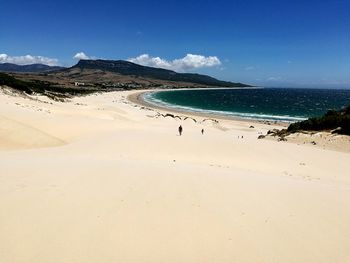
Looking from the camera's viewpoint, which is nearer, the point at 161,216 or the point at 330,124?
the point at 161,216

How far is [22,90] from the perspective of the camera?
6700 centimetres

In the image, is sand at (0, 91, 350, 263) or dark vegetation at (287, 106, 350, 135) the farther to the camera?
dark vegetation at (287, 106, 350, 135)

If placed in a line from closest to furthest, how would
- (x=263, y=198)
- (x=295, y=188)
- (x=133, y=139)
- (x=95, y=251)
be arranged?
1. (x=95, y=251)
2. (x=263, y=198)
3. (x=295, y=188)
4. (x=133, y=139)

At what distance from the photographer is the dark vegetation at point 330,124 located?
22.3 m

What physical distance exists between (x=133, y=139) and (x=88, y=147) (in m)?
3.57

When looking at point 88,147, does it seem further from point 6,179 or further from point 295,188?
point 295,188

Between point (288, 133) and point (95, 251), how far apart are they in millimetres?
23019

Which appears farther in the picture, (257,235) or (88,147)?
(88,147)

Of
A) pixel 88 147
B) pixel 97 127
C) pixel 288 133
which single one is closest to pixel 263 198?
pixel 88 147

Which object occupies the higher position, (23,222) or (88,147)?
(23,222)

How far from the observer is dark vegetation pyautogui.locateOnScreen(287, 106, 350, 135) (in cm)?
2234

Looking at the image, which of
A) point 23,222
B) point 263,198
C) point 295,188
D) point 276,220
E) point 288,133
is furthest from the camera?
point 288,133

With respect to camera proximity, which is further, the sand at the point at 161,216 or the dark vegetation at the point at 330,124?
the dark vegetation at the point at 330,124

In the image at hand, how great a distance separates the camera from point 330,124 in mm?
24297
